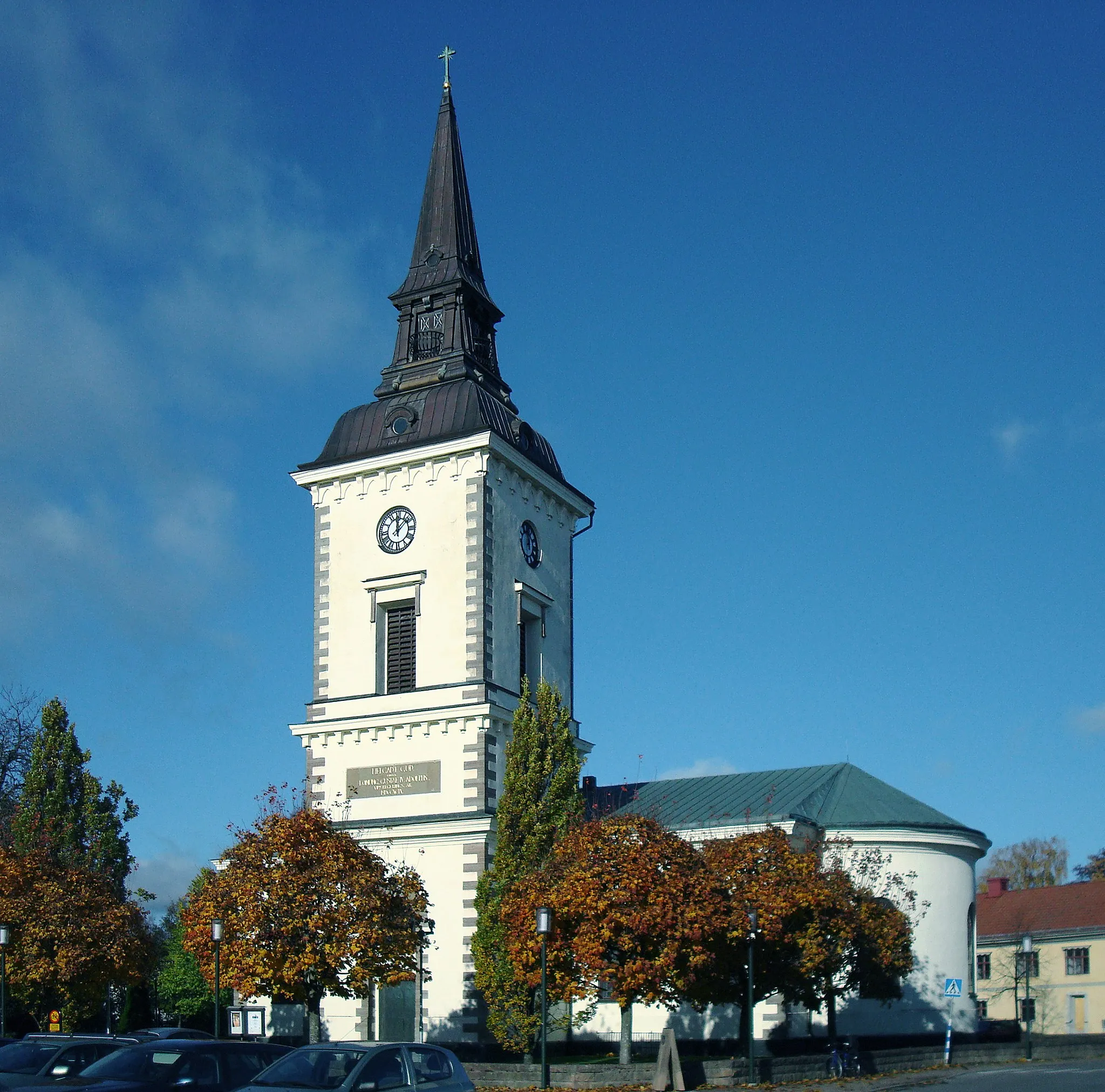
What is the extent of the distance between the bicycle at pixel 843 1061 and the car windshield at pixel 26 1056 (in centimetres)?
1992

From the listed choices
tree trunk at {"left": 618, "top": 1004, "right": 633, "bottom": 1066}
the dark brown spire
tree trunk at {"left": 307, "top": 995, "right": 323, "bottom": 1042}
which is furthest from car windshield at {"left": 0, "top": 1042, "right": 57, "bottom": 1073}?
the dark brown spire

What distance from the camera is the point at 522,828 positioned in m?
37.0

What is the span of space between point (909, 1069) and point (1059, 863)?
205 feet

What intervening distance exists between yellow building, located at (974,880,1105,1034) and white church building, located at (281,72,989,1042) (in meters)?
26.5

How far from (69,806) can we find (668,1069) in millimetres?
27275

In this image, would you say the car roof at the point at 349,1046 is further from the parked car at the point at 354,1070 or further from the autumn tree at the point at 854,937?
the autumn tree at the point at 854,937

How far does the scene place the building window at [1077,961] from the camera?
69.9 meters

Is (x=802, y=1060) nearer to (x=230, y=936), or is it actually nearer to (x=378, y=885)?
(x=378, y=885)

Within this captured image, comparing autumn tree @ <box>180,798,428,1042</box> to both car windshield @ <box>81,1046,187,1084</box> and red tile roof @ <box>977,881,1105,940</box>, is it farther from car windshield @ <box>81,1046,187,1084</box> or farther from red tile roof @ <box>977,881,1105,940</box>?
red tile roof @ <box>977,881,1105,940</box>

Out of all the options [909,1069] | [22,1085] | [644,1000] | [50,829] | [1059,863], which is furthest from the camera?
[1059,863]

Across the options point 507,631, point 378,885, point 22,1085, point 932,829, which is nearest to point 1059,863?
point 932,829

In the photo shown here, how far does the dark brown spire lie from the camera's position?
44.8 m

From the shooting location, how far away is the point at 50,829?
47.1 metres

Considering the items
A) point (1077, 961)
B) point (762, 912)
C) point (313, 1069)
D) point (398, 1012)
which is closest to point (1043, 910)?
point (1077, 961)
